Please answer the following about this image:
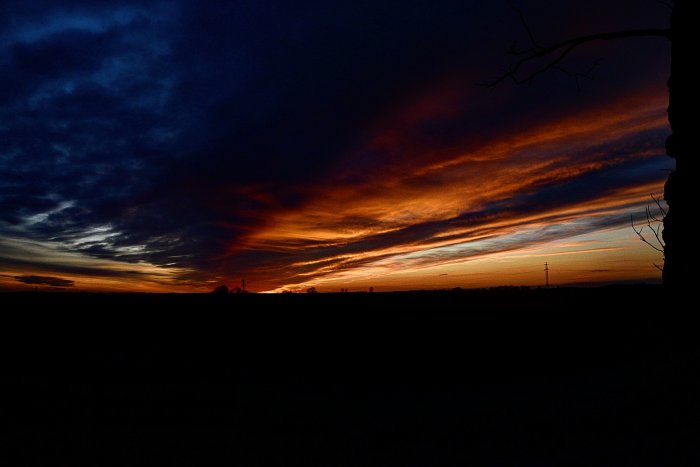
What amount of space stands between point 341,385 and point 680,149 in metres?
7.61

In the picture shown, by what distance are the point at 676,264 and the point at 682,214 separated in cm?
53

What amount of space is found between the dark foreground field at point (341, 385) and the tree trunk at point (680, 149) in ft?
1.76

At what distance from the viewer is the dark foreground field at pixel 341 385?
5.00 metres

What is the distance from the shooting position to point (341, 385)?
930 centimetres

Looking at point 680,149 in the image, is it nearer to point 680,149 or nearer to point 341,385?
point 680,149

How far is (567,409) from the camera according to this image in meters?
6.82

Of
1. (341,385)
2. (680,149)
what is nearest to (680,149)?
(680,149)

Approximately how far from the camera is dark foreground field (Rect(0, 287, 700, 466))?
16.4 feet

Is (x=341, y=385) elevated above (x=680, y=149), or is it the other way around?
(x=680, y=149)

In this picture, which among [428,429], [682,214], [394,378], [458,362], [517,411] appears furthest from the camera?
[458,362]

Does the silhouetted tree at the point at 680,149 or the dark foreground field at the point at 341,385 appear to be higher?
the silhouetted tree at the point at 680,149

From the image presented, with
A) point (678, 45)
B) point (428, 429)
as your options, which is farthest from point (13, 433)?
point (678, 45)

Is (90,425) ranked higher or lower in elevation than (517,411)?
higher

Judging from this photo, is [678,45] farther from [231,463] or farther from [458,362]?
[458,362]
